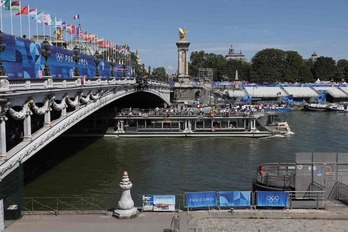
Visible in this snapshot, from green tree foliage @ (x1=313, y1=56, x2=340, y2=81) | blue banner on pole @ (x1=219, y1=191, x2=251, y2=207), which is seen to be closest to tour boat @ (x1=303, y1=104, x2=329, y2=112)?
green tree foliage @ (x1=313, y1=56, x2=340, y2=81)

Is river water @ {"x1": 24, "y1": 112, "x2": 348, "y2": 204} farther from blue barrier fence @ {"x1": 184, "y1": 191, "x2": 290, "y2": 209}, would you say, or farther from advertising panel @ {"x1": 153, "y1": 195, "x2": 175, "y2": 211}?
blue barrier fence @ {"x1": 184, "y1": 191, "x2": 290, "y2": 209}

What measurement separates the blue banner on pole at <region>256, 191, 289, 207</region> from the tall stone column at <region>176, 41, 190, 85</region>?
105m

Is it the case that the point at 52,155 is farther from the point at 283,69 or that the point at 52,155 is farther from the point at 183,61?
the point at 283,69

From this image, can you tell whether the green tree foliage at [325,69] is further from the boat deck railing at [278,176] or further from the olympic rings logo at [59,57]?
the boat deck railing at [278,176]

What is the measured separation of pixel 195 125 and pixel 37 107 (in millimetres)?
43282

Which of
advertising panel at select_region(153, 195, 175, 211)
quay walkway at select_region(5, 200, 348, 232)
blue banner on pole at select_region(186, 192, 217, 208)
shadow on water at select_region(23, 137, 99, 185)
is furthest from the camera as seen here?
shadow on water at select_region(23, 137, 99, 185)

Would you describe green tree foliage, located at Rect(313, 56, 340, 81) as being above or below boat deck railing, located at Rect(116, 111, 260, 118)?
above

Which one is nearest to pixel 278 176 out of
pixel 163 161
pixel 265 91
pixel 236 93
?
pixel 163 161

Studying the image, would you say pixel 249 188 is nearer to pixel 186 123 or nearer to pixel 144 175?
pixel 144 175

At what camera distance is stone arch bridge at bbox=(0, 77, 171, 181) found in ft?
Answer: 74.9

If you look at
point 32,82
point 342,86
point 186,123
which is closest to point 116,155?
point 186,123

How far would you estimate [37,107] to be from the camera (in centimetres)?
2784

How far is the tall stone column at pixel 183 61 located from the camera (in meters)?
126

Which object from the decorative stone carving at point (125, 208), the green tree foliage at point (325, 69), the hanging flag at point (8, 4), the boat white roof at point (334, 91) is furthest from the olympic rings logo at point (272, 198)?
the green tree foliage at point (325, 69)
